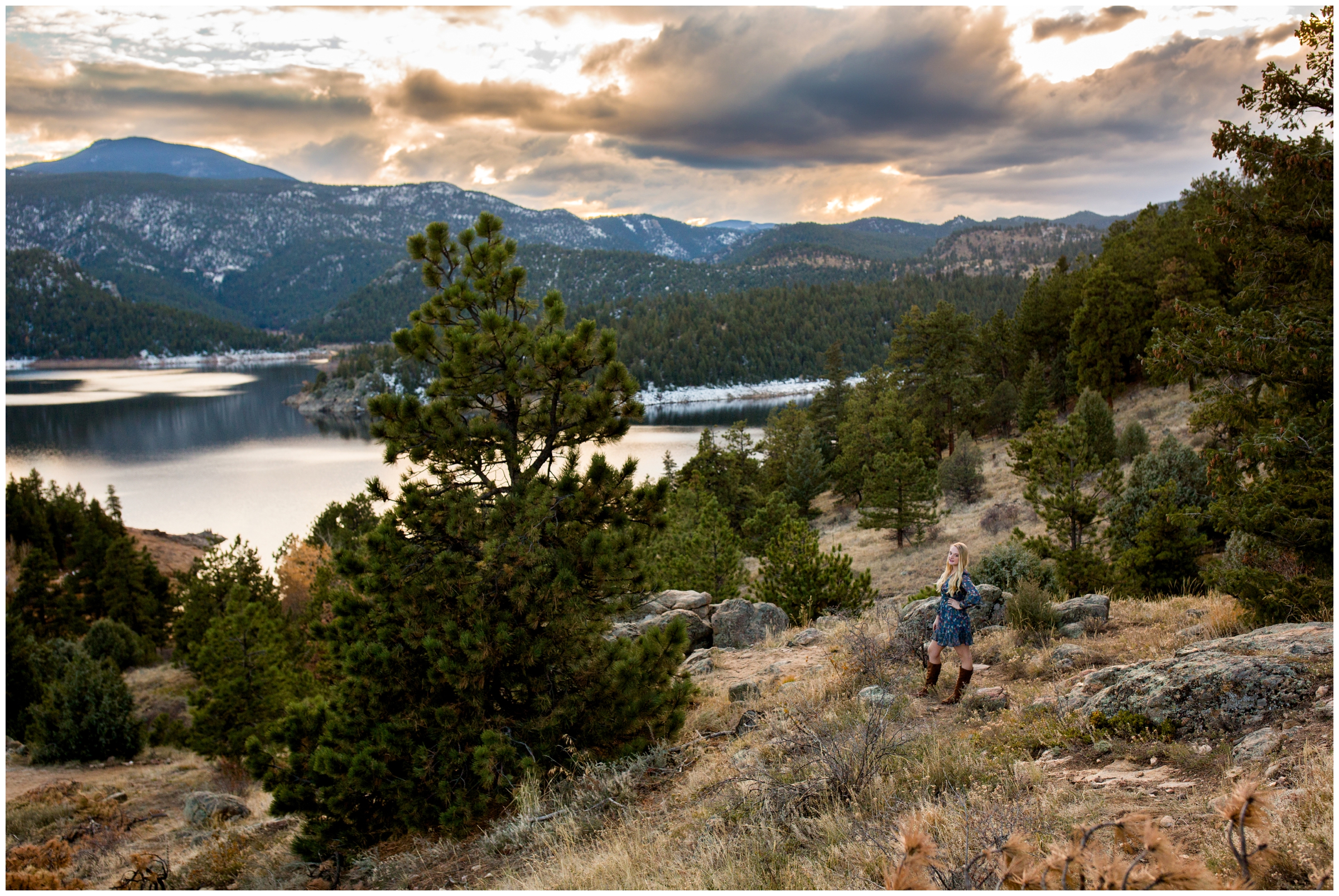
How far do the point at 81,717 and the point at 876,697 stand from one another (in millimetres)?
24127

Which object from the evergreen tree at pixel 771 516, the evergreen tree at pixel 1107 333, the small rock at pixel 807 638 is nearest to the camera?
the small rock at pixel 807 638

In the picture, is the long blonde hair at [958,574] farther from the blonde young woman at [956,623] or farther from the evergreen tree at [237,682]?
the evergreen tree at [237,682]

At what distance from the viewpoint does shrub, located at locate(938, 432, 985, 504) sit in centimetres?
3162

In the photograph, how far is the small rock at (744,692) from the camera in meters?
8.73

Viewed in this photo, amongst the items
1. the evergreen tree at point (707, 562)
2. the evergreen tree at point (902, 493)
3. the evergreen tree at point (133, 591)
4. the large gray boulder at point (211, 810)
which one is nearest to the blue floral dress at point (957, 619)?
the evergreen tree at point (707, 562)

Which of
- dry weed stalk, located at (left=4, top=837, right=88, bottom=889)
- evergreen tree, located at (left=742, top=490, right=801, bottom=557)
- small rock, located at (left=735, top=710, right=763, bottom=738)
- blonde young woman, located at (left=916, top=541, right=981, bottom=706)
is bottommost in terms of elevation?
dry weed stalk, located at (left=4, top=837, right=88, bottom=889)

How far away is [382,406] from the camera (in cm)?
758

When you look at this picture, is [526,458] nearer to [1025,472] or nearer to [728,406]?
[1025,472]

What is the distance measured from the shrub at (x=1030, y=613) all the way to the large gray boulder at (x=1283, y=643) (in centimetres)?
209

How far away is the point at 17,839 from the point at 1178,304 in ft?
64.6

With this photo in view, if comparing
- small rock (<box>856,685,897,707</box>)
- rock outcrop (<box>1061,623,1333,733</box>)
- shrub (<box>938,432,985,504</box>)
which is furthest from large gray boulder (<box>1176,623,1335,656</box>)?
shrub (<box>938,432,985,504</box>)

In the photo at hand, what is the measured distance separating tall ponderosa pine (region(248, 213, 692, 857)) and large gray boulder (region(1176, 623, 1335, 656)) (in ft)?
15.5

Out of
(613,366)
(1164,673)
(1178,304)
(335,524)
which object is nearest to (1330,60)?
(1178,304)

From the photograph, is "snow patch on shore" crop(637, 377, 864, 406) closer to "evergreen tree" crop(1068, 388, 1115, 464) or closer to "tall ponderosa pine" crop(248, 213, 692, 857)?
"evergreen tree" crop(1068, 388, 1115, 464)
